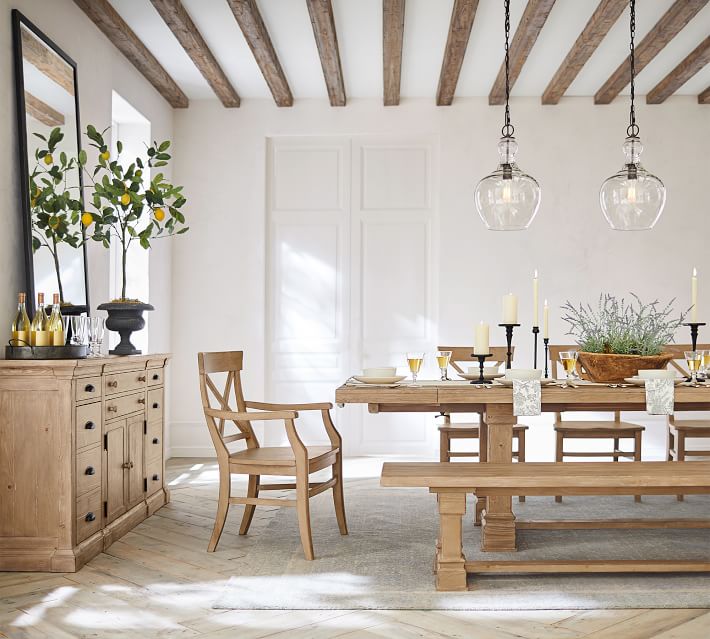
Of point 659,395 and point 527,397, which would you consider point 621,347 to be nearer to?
point 659,395

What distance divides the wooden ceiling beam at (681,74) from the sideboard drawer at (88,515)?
4.50 meters

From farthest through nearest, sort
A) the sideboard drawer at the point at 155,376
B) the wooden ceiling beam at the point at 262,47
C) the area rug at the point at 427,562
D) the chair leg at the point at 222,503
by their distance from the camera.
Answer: the wooden ceiling beam at the point at 262,47, the sideboard drawer at the point at 155,376, the chair leg at the point at 222,503, the area rug at the point at 427,562

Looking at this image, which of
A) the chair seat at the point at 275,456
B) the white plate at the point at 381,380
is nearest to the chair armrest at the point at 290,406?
the chair seat at the point at 275,456

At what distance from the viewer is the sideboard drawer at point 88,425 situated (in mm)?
3158

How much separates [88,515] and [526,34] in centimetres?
360

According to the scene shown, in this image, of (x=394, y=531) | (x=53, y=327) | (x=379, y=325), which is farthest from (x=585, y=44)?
(x=53, y=327)

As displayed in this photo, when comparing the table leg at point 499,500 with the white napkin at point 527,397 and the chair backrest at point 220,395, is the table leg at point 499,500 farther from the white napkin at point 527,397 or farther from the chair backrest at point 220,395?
the chair backrest at point 220,395

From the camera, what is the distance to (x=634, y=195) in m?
3.19

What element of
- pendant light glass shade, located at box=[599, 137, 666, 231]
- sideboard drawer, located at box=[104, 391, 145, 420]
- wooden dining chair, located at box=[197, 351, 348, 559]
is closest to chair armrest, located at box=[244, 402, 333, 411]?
wooden dining chair, located at box=[197, 351, 348, 559]

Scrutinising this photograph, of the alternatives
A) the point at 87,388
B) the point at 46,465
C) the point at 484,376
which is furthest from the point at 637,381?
the point at 46,465

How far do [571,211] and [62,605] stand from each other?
4.66 m

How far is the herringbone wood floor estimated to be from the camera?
7.95 ft

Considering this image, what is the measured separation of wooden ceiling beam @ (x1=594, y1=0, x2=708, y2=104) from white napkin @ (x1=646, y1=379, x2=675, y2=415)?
94.3 inches

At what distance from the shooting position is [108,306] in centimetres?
395
